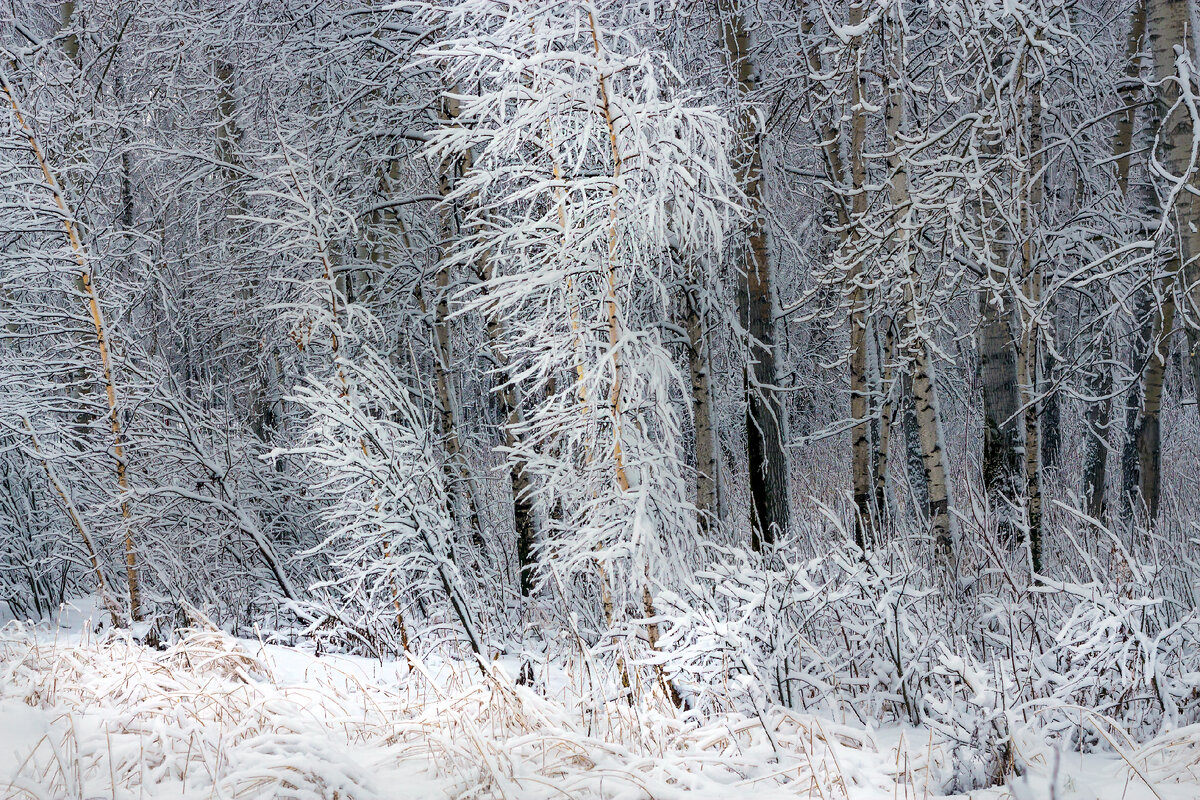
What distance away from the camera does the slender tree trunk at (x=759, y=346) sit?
25.4 feet

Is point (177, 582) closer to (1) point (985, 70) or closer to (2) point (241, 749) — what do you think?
(2) point (241, 749)

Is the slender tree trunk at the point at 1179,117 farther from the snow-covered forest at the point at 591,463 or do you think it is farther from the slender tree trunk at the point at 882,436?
the slender tree trunk at the point at 882,436

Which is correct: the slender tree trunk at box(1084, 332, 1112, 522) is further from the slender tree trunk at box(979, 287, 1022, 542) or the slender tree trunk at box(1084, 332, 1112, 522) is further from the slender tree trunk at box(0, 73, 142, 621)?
the slender tree trunk at box(0, 73, 142, 621)

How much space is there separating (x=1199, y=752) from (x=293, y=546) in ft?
26.0

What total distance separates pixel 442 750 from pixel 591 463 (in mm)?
1479

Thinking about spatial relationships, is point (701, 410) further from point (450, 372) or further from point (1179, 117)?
point (1179, 117)

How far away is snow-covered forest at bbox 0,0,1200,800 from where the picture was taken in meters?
3.38

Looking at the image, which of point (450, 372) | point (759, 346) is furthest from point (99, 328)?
point (759, 346)

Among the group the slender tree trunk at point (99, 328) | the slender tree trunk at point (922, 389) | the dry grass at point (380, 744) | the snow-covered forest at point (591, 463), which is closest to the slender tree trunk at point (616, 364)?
the snow-covered forest at point (591, 463)

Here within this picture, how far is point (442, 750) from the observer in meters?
3.42

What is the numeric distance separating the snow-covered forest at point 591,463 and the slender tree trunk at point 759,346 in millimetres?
64

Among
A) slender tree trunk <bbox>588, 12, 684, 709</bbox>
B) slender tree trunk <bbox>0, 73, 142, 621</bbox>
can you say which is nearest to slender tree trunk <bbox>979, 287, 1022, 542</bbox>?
slender tree trunk <bbox>588, 12, 684, 709</bbox>

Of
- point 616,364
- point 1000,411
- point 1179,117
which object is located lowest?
point 1000,411

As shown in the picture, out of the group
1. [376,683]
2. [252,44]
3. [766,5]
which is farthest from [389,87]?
[376,683]
